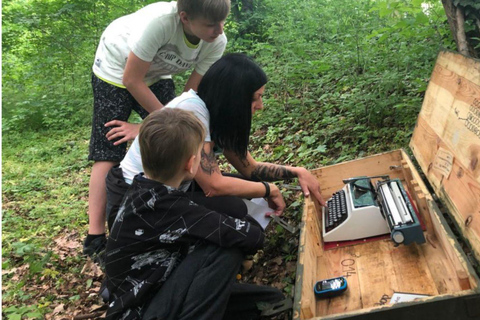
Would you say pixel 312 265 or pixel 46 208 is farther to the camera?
pixel 46 208

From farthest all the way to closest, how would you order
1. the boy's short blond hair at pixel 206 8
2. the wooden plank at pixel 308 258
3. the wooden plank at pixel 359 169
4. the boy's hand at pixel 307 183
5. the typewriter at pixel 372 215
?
the wooden plank at pixel 359 169
the boy's hand at pixel 307 183
the boy's short blond hair at pixel 206 8
the typewriter at pixel 372 215
the wooden plank at pixel 308 258

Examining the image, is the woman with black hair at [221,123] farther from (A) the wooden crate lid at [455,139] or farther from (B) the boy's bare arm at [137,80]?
(A) the wooden crate lid at [455,139]

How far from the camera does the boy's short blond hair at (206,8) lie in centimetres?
221

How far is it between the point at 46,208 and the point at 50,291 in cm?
185

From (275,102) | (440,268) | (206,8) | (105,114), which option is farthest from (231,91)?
(275,102)

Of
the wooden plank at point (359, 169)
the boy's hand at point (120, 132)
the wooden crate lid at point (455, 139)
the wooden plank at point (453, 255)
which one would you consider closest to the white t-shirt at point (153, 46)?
the boy's hand at point (120, 132)

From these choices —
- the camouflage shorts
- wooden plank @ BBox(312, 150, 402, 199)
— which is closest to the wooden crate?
wooden plank @ BBox(312, 150, 402, 199)

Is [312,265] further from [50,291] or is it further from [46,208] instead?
[46,208]

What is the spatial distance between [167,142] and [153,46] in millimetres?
1009

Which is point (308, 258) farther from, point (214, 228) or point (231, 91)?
point (231, 91)

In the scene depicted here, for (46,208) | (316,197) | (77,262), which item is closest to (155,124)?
(316,197)

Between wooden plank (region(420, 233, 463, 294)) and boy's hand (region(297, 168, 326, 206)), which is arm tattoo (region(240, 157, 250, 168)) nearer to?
boy's hand (region(297, 168, 326, 206))

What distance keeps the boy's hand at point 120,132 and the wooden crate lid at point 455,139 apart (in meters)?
1.92

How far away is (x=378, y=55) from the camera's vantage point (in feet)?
14.1
